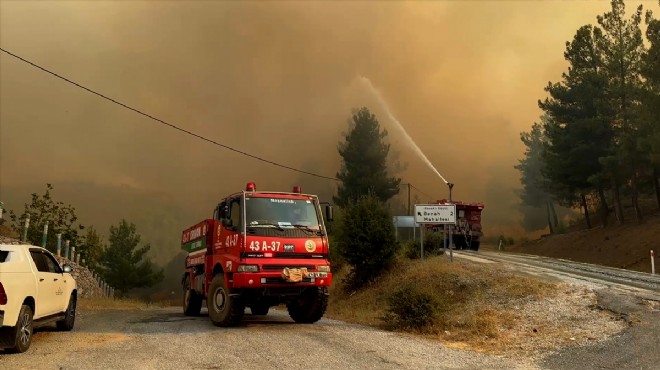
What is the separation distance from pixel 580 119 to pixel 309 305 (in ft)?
125

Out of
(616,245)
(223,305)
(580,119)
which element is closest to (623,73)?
(580,119)

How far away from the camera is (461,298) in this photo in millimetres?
17781

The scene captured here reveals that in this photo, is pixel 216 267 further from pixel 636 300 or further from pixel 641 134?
pixel 641 134

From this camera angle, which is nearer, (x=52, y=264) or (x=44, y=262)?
(x=44, y=262)

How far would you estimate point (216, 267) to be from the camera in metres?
14.5

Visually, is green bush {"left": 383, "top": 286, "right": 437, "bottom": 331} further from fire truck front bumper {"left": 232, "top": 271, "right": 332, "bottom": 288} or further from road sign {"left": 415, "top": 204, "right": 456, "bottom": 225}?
road sign {"left": 415, "top": 204, "right": 456, "bottom": 225}

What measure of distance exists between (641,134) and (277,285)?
3610 cm

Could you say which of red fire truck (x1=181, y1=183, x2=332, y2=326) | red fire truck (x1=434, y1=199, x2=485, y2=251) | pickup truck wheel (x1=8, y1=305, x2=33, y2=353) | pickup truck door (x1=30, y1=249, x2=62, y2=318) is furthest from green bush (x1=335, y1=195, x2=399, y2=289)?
pickup truck wheel (x1=8, y1=305, x2=33, y2=353)

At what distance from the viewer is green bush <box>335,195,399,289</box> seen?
2478 cm

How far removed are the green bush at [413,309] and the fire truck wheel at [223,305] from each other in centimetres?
416

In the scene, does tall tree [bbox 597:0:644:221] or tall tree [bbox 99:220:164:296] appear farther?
tall tree [bbox 99:220:164:296]

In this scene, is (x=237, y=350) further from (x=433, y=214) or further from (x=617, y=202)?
(x=617, y=202)

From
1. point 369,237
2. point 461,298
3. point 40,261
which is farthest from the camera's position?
point 369,237

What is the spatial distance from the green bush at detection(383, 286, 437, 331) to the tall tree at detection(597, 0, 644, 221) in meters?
32.1
